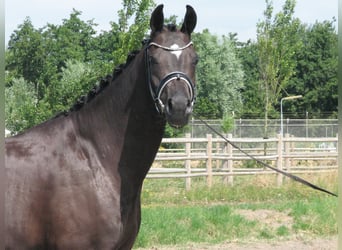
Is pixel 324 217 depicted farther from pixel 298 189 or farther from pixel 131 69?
pixel 131 69

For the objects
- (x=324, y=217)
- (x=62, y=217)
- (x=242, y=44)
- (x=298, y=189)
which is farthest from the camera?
(x=242, y=44)

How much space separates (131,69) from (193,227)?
4951mm

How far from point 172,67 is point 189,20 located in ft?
1.58

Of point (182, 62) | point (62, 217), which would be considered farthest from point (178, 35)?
point (62, 217)

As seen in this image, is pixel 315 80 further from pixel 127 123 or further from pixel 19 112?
pixel 127 123

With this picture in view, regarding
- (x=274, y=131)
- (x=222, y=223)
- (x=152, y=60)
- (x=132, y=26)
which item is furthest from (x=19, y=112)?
(x=274, y=131)

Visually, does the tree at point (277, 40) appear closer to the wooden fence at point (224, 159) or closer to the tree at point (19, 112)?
the wooden fence at point (224, 159)

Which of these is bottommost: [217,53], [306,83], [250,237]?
[250,237]

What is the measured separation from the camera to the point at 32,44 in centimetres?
4516

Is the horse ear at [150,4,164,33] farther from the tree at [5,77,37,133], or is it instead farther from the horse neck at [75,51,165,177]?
the tree at [5,77,37,133]

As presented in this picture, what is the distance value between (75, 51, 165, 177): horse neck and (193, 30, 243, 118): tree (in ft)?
124

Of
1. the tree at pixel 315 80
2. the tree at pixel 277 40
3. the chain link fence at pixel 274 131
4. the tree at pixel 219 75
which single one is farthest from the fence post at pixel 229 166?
the tree at pixel 315 80

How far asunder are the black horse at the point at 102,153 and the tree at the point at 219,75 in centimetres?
3787

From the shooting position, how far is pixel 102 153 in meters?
3.32
